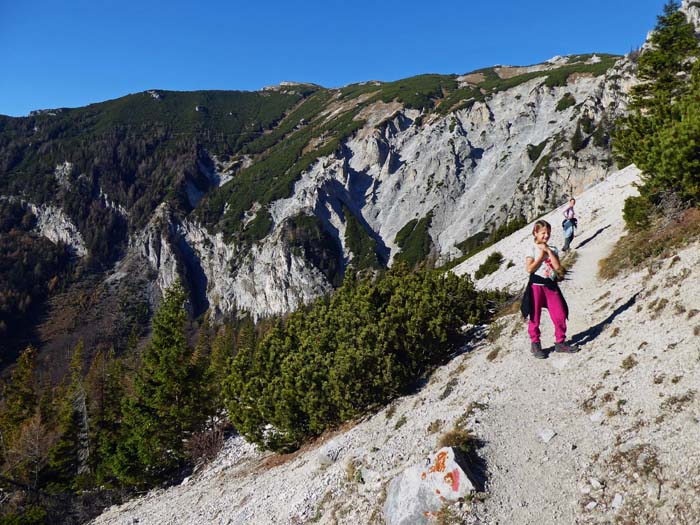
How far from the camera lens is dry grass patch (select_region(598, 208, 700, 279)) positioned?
12695mm

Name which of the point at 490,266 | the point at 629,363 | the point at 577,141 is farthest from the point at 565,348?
the point at 577,141

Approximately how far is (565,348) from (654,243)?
6994 mm

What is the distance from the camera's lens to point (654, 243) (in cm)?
1428

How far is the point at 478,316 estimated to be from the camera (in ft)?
56.4

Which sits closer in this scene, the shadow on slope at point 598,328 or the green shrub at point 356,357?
the shadow on slope at point 598,328

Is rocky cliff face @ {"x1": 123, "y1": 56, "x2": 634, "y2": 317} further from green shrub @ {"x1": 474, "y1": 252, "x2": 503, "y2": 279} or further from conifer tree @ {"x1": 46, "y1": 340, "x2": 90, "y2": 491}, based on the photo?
conifer tree @ {"x1": 46, "y1": 340, "x2": 90, "y2": 491}

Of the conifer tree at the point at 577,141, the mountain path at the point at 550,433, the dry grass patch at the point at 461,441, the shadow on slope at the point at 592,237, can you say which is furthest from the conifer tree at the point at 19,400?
the conifer tree at the point at 577,141

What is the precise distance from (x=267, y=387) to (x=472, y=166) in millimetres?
155374

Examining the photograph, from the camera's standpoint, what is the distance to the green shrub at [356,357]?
1331cm

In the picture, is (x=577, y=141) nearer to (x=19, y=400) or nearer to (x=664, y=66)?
(x=664, y=66)

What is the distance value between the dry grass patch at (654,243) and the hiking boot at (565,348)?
198 inches

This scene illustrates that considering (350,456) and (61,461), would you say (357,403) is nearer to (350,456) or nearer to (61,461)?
(350,456)

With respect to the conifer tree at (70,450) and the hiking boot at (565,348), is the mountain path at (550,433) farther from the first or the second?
the conifer tree at (70,450)

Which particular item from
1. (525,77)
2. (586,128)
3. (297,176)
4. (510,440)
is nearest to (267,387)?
(510,440)
